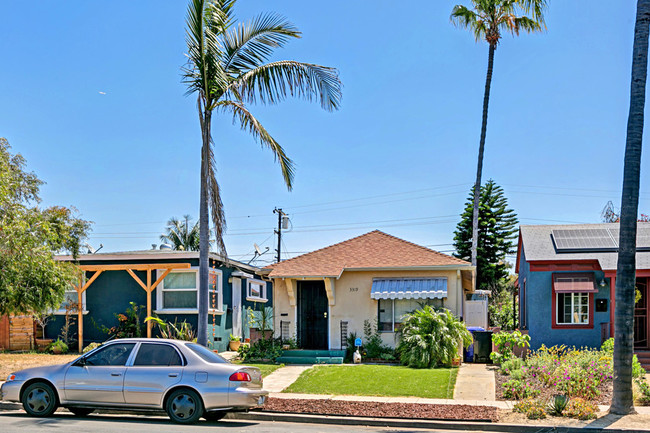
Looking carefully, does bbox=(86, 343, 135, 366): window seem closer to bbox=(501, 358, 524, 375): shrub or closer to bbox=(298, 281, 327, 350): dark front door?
bbox=(501, 358, 524, 375): shrub

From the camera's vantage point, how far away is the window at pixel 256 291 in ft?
89.7

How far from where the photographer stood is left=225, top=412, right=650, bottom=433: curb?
429 inches

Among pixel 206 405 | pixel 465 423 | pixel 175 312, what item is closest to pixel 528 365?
pixel 465 423

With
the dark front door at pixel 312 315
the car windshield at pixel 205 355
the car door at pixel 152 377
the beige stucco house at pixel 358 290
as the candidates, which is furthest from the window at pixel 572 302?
the car door at pixel 152 377

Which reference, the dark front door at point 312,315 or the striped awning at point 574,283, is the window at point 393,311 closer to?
the dark front door at point 312,315

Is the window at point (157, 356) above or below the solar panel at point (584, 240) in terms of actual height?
below

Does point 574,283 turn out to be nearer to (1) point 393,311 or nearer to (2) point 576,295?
(2) point 576,295

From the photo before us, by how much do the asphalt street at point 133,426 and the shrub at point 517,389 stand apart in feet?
9.24

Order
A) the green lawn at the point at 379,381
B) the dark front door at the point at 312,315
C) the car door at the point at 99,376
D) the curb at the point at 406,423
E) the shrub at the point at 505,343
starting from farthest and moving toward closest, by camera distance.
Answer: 1. the dark front door at the point at 312,315
2. the shrub at the point at 505,343
3. the green lawn at the point at 379,381
4. the car door at the point at 99,376
5. the curb at the point at 406,423

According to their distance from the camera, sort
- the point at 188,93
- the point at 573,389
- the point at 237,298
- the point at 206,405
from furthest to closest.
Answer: the point at 237,298 < the point at 188,93 < the point at 573,389 < the point at 206,405

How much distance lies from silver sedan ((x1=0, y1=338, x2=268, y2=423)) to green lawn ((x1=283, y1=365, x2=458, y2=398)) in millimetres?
3506

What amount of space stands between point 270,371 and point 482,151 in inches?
572

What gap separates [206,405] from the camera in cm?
1098

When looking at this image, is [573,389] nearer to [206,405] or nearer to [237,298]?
[206,405]
